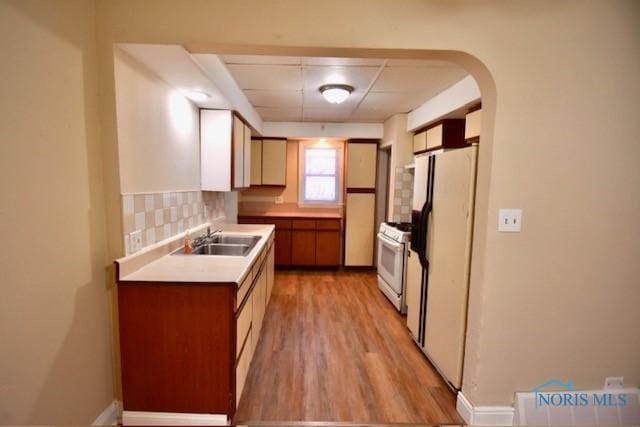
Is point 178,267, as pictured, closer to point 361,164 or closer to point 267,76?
point 267,76

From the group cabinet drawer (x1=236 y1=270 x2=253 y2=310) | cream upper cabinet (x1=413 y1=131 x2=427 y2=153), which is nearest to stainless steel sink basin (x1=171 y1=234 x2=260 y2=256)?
cabinet drawer (x1=236 y1=270 x2=253 y2=310)

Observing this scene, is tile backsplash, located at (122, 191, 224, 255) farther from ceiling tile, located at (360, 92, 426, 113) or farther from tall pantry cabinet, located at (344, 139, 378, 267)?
tall pantry cabinet, located at (344, 139, 378, 267)

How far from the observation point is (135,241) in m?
1.68

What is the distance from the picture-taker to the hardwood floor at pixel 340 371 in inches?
68.8

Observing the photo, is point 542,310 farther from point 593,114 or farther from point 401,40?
point 401,40

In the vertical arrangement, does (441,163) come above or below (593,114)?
below

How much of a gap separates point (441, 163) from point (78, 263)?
226 cm

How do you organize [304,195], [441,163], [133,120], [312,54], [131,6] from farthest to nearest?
[304,195]
[441,163]
[133,120]
[312,54]
[131,6]

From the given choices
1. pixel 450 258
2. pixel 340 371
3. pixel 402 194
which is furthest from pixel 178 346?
pixel 402 194

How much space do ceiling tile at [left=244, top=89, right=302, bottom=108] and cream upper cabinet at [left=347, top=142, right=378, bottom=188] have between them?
1.25 m

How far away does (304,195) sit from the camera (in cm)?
495

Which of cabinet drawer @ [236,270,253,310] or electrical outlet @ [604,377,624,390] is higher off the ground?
cabinet drawer @ [236,270,253,310]

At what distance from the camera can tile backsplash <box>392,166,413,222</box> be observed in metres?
3.87

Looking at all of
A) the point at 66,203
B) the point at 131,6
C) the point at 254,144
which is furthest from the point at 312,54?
the point at 254,144
